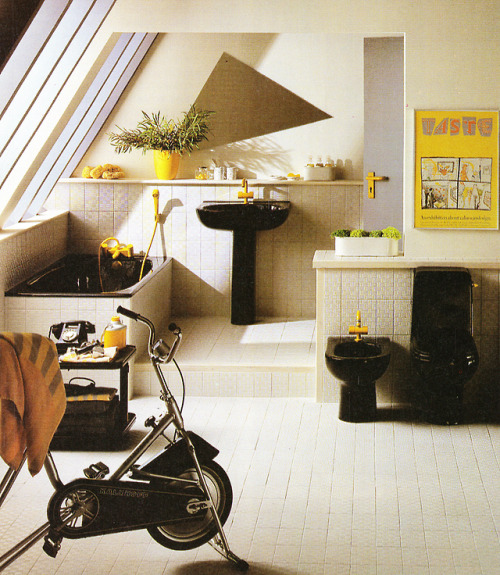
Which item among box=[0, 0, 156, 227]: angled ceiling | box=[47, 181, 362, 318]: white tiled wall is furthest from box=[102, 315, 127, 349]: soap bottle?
box=[47, 181, 362, 318]: white tiled wall

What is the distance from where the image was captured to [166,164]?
7.10 m

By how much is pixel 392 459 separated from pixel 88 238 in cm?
380

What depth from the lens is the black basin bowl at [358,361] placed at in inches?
190

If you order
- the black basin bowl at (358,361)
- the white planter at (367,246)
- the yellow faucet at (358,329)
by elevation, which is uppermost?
the white planter at (367,246)

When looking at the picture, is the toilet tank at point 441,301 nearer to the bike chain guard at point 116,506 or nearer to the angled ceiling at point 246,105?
the bike chain guard at point 116,506

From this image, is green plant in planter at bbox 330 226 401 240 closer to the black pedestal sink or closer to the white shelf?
the black pedestal sink

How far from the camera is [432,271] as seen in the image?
509cm

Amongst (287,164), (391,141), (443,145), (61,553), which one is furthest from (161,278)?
(61,553)

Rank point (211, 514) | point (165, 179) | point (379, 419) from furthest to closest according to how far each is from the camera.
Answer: point (165, 179) → point (379, 419) → point (211, 514)

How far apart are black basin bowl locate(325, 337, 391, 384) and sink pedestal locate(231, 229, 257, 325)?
183 centimetres

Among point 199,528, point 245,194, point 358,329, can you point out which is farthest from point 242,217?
point 199,528

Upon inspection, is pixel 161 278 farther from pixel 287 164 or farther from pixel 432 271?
pixel 432 271

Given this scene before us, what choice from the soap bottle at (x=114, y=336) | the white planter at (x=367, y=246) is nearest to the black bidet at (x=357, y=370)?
the white planter at (x=367, y=246)

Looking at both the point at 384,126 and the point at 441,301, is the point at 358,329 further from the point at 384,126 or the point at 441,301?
the point at 384,126
